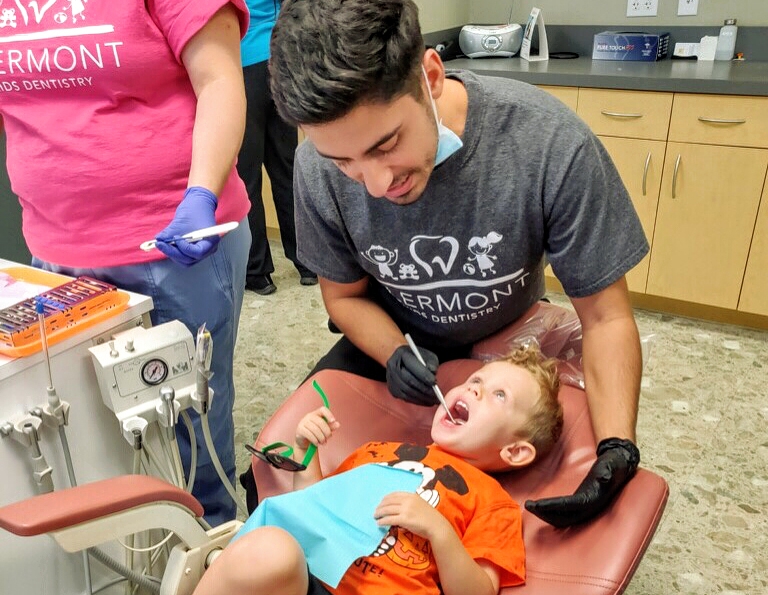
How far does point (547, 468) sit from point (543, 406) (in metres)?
0.10

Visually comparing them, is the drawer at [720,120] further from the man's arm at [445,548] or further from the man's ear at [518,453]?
the man's arm at [445,548]

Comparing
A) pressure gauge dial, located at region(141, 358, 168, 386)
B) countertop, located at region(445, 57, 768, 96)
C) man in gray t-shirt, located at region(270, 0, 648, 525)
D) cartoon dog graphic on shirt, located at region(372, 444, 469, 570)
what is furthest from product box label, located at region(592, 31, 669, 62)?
pressure gauge dial, located at region(141, 358, 168, 386)

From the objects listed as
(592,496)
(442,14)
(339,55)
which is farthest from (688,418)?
(442,14)

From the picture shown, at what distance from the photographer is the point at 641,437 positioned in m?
2.12

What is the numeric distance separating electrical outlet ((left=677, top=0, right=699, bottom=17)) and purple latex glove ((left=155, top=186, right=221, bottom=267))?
98.0 inches

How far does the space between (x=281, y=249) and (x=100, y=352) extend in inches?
102

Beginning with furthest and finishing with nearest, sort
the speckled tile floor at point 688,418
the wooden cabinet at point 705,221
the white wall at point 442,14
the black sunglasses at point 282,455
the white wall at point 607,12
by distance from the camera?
the white wall at point 442,14
the white wall at point 607,12
the wooden cabinet at point 705,221
the speckled tile floor at point 688,418
the black sunglasses at point 282,455

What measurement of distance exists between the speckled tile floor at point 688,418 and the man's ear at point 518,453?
64 centimetres

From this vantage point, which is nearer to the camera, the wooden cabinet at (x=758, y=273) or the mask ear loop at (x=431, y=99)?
the mask ear loop at (x=431, y=99)

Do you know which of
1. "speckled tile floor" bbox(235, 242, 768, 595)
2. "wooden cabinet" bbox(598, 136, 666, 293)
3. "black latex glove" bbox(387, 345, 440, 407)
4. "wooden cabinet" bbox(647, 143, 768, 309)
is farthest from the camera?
"wooden cabinet" bbox(598, 136, 666, 293)

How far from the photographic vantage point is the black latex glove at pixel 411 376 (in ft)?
4.03

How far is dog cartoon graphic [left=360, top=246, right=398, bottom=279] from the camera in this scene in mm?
1259

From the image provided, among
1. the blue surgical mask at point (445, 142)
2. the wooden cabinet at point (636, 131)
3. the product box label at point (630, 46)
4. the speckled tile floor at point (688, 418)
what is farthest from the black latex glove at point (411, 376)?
the product box label at point (630, 46)

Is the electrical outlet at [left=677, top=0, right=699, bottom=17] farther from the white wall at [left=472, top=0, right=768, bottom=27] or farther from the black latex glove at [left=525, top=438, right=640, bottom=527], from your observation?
the black latex glove at [left=525, top=438, right=640, bottom=527]
